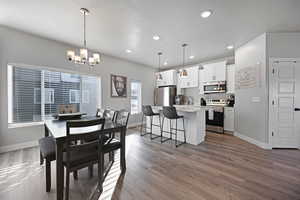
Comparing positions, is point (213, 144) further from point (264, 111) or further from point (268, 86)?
point (268, 86)

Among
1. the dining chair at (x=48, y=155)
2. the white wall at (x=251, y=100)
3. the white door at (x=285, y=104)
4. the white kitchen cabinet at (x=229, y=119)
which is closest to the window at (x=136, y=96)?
the white kitchen cabinet at (x=229, y=119)

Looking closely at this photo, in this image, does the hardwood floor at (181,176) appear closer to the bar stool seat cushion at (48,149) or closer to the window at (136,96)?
the bar stool seat cushion at (48,149)

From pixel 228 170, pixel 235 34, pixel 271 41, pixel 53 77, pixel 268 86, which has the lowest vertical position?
pixel 228 170

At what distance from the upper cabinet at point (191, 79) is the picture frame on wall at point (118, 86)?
2459 mm

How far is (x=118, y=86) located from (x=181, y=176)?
3.79 metres

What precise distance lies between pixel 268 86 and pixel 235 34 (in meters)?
1.49

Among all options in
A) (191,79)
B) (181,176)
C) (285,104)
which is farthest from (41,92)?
(285,104)

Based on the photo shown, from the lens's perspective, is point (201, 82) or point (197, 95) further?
point (197, 95)

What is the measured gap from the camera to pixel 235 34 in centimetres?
314

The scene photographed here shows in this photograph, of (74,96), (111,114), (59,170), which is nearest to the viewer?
(59,170)

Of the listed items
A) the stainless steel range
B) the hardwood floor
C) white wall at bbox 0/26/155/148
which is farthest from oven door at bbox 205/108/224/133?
white wall at bbox 0/26/155/148

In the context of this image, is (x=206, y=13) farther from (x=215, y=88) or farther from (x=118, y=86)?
(x=118, y=86)

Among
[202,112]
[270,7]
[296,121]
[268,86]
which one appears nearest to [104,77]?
[202,112]

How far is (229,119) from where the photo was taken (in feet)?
14.3
